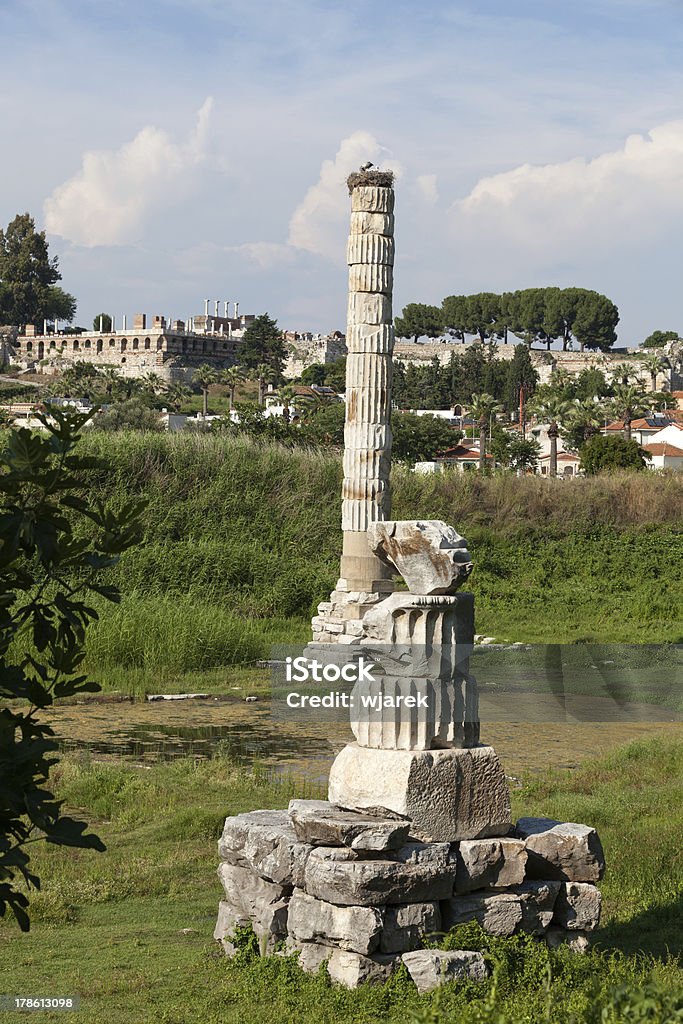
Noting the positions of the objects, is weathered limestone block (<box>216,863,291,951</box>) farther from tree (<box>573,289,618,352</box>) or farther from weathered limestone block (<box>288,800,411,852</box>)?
tree (<box>573,289,618,352</box>)

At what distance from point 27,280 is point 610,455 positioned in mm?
73323

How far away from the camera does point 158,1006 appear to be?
5.16 m

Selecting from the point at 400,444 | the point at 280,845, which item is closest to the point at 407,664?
the point at 280,845

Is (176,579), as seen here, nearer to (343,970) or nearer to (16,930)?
(16,930)

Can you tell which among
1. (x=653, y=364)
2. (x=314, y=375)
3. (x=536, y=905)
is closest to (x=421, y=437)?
(x=653, y=364)

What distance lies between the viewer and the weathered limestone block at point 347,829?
519cm

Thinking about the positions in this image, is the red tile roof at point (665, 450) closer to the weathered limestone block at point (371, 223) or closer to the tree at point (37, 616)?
the weathered limestone block at point (371, 223)

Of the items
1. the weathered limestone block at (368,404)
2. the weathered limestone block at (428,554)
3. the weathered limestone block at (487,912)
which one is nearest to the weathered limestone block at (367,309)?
the weathered limestone block at (368,404)

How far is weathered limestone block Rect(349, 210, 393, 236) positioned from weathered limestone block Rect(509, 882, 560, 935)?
1283 centimetres

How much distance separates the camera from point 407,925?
5207 mm

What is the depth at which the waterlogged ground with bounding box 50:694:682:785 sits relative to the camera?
10.9 meters

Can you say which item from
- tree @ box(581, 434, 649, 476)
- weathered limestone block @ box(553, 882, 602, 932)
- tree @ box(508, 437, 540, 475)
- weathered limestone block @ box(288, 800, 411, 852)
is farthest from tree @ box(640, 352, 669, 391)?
weathered limestone block @ box(288, 800, 411, 852)

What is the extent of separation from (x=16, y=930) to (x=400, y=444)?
37912 millimetres

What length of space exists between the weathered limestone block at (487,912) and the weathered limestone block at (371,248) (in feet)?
42.1
